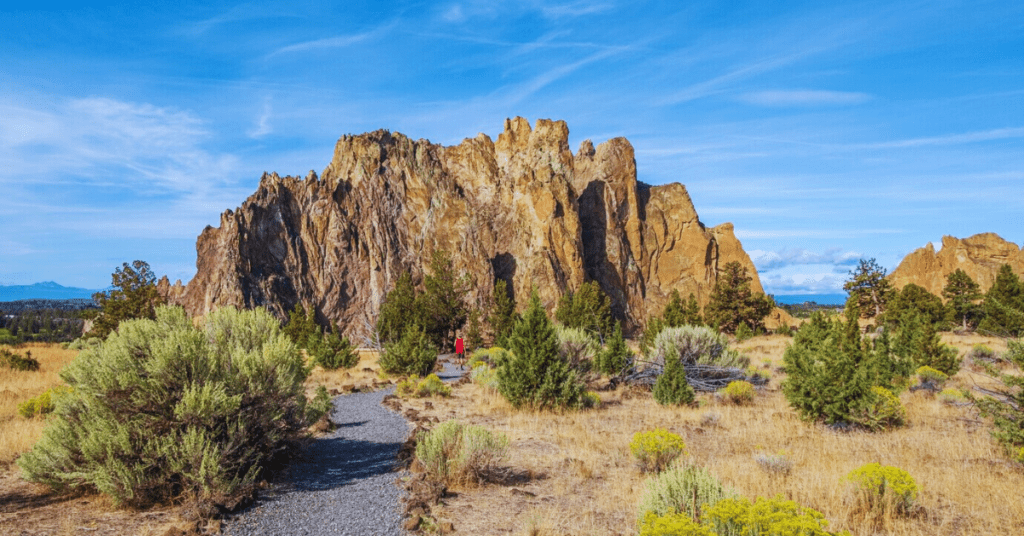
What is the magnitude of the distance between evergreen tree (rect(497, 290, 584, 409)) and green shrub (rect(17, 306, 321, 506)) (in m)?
7.06

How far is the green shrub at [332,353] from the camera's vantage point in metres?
23.9

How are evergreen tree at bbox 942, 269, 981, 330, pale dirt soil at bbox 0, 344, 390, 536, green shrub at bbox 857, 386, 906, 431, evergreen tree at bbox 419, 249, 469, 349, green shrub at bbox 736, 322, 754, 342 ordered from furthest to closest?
evergreen tree at bbox 942, 269, 981, 330
green shrub at bbox 736, 322, 754, 342
evergreen tree at bbox 419, 249, 469, 349
green shrub at bbox 857, 386, 906, 431
pale dirt soil at bbox 0, 344, 390, 536

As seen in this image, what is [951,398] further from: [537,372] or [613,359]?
[537,372]

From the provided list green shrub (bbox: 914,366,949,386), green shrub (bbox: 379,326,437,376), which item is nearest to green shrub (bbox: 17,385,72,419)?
green shrub (bbox: 379,326,437,376)

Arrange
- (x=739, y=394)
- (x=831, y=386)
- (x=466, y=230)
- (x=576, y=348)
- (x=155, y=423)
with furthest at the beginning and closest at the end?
(x=466, y=230) < (x=576, y=348) < (x=739, y=394) < (x=831, y=386) < (x=155, y=423)

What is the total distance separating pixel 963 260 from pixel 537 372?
A: 253 ft

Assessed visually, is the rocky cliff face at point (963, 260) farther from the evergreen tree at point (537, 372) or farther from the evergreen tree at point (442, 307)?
the evergreen tree at point (537, 372)

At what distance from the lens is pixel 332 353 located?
24.2 m

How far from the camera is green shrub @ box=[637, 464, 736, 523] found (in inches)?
218

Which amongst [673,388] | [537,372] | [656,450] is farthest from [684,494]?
[673,388]

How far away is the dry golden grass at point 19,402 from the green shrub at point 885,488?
468 inches

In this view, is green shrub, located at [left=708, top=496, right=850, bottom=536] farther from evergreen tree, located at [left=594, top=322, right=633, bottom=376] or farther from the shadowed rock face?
the shadowed rock face

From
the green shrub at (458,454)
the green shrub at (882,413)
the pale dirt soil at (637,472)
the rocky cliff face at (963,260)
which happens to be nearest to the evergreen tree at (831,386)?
the green shrub at (882,413)

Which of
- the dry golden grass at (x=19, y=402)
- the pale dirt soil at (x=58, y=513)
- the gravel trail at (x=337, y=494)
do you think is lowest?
the gravel trail at (x=337, y=494)
